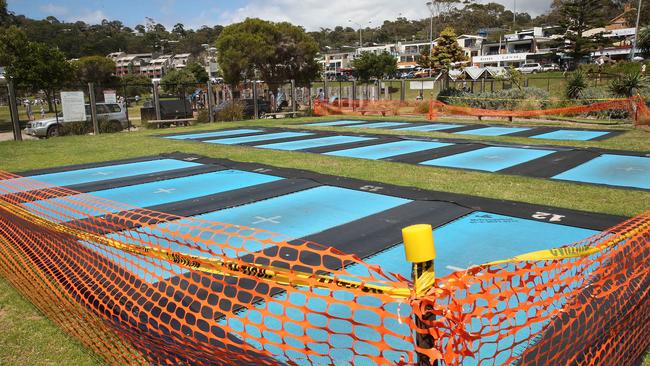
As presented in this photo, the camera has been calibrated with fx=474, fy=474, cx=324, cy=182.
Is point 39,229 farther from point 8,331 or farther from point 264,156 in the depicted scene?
point 264,156

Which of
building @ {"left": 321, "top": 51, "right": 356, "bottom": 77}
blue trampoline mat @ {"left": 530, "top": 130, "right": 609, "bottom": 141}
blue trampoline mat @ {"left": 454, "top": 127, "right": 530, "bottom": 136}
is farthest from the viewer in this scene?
building @ {"left": 321, "top": 51, "right": 356, "bottom": 77}

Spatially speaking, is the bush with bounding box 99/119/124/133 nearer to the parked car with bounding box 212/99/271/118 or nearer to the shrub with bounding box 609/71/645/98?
the parked car with bounding box 212/99/271/118

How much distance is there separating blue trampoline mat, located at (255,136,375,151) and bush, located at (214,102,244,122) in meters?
8.90

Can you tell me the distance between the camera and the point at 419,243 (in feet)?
4.97

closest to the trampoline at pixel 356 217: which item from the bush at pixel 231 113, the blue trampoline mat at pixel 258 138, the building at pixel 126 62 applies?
the blue trampoline mat at pixel 258 138

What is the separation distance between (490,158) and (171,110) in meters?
16.1

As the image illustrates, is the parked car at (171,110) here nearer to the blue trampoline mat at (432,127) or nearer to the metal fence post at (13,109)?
the metal fence post at (13,109)

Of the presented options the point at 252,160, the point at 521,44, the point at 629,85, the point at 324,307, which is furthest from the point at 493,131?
the point at 521,44

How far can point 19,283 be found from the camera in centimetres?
447

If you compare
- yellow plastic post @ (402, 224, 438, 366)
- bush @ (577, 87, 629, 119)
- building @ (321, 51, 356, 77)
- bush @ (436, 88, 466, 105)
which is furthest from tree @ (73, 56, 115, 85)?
building @ (321, 51, 356, 77)

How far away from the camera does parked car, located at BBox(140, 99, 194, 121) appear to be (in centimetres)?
2211

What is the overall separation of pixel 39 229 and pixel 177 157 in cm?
745

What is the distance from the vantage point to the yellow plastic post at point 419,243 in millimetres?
1502

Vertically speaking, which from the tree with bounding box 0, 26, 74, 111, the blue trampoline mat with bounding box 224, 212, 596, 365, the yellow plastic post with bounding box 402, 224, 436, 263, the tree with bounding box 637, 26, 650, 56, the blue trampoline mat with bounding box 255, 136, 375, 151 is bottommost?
the blue trampoline mat with bounding box 224, 212, 596, 365
